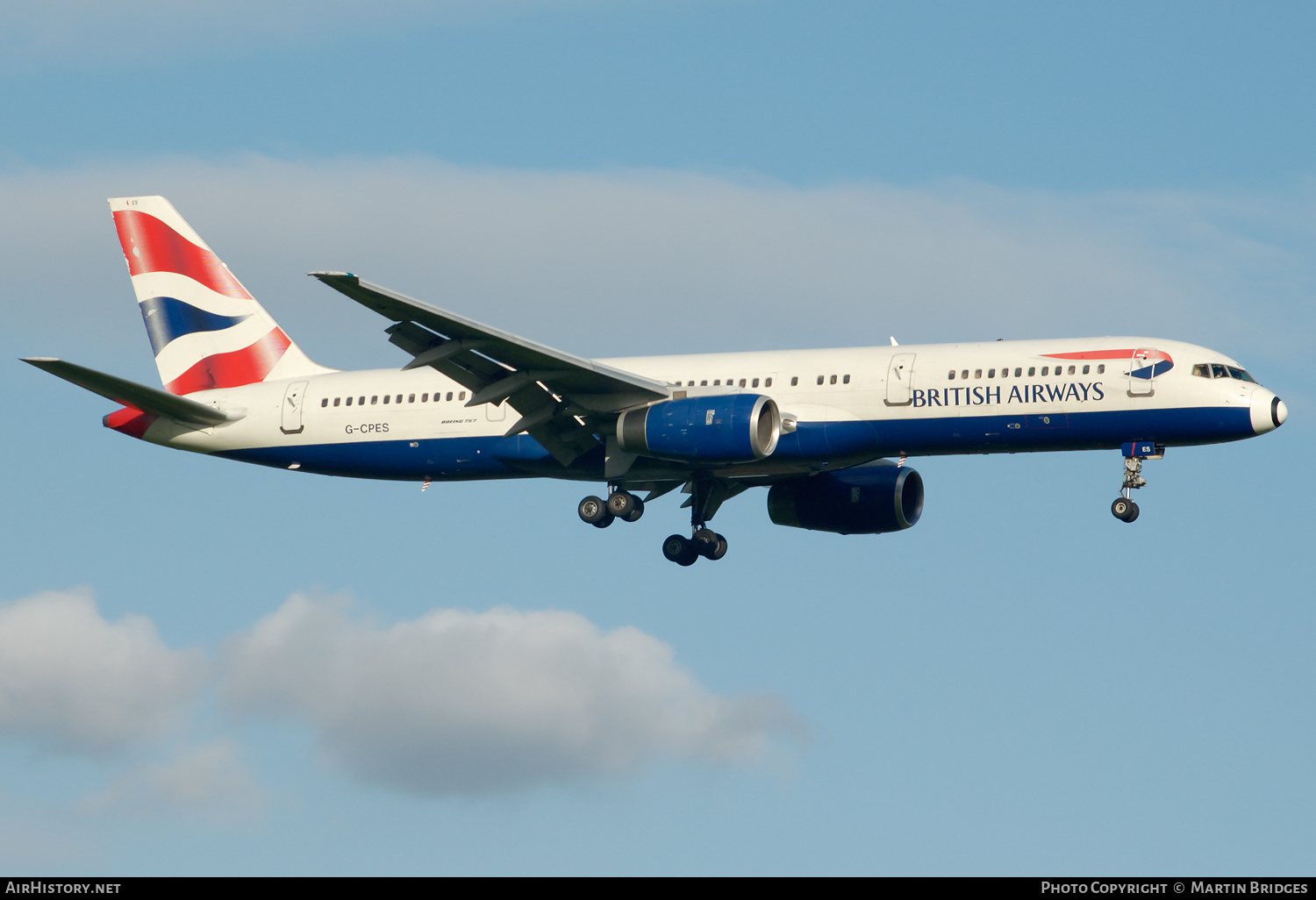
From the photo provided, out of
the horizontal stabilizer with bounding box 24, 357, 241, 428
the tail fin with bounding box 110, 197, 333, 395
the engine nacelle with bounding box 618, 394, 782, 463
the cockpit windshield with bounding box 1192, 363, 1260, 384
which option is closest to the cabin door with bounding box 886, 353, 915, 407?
the engine nacelle with bounding box 618, 394, 782, 463

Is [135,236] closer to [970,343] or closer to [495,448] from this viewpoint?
[495,448]

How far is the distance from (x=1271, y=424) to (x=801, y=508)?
14.4 metres

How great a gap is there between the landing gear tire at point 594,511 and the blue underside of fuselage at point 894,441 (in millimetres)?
901

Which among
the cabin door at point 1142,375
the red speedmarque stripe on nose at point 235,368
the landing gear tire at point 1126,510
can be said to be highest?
the red speedmarque stripe on nose at point 235,368

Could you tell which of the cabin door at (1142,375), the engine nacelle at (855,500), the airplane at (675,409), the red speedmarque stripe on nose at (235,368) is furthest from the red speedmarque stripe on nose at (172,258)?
the cabin door at (1142,375)

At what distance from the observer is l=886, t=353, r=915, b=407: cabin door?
4566cm

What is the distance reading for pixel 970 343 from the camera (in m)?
46.7

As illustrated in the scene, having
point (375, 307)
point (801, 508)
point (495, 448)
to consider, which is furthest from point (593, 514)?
point (375, 307)

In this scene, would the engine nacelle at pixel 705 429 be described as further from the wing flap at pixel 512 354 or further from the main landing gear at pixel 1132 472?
the main landing gear at pixel 1132 472

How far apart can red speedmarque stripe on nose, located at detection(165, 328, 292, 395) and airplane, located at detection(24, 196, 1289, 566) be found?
0.05 m

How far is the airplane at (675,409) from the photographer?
4434 centimetres
